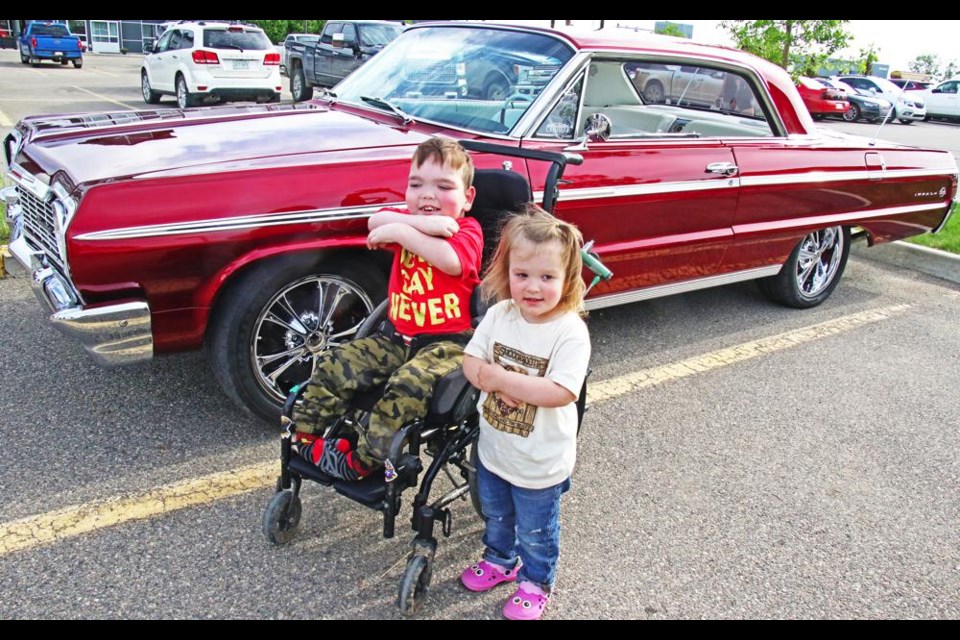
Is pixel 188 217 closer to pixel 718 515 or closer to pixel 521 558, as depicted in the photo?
pixel 521 558

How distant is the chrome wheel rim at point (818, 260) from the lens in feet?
18.2

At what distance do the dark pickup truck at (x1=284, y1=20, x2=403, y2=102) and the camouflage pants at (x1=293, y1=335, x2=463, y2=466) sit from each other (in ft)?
39.6

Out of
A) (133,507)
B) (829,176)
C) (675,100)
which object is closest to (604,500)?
(133,507)

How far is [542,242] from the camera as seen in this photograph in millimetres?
2246

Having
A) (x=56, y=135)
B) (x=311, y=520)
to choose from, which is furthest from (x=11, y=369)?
(x=311, y=520)

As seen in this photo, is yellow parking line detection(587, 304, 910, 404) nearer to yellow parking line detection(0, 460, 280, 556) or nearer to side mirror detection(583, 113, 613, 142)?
side mirror detection(583, 113, 613, 142)

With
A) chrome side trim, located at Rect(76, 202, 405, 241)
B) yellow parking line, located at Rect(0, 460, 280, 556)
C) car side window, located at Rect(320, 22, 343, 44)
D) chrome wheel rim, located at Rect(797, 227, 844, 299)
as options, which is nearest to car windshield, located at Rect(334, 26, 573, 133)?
chrome side trim, located at Rect(76, 202, 405, 241)

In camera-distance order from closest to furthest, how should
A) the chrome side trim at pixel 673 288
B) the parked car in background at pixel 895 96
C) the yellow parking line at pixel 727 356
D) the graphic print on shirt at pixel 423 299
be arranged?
the graphic print on shirt at pixel 423 299
the yellow parking line at pixel 727 356
the chrome side trim at pixel 673 288
the parked car in background at pixel 895 96

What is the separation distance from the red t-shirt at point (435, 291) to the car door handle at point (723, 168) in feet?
7.32

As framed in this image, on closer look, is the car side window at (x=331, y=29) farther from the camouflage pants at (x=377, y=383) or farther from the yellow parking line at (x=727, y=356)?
the camouflage pants at (x=377, y=383)

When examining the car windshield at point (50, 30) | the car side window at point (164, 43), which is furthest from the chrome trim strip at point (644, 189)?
the car windshield at point (50, 30)

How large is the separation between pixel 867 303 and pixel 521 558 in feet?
14.9

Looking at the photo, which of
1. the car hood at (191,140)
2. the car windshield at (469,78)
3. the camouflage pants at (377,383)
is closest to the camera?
the camouflage pants at (377,383)

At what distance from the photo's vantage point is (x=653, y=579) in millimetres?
2729
